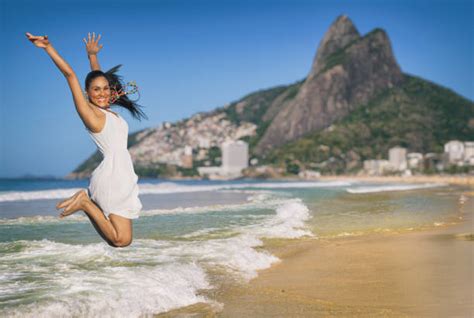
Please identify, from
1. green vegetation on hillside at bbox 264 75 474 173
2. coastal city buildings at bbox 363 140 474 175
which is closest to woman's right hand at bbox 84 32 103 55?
coastal city buildings at bbox 363 140 474 175

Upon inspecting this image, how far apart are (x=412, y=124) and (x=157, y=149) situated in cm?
9610

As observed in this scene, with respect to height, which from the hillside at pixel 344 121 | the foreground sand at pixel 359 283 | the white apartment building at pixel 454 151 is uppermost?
the hillside at pixel 344 121

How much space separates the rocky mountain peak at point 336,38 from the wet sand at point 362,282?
591ft

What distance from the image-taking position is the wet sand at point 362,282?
591cm

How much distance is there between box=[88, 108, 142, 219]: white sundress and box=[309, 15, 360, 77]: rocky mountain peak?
18640 cm

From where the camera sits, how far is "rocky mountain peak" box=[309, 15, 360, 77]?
7436 inches

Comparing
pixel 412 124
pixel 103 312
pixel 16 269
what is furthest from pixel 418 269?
pixel 412 124

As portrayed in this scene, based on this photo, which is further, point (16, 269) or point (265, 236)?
point (265, 236)

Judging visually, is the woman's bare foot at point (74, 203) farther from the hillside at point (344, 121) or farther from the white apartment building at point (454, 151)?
the hillside at point (344, 121)

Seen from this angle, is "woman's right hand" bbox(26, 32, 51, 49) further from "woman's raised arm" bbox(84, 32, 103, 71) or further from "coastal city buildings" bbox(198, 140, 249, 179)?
"coastal city buildings" bbox(198, 140, 249, 179)

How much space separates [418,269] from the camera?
27.2ft

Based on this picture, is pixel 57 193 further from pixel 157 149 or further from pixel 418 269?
pixel 157 149

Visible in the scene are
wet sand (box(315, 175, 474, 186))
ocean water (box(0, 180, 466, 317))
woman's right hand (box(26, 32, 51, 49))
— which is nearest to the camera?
woman's right hand (box(26, 32, 51, 49))

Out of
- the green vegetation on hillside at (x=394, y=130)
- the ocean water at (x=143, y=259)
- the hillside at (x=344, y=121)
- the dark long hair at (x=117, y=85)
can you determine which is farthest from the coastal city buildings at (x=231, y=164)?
the dark long hair at (x=117, y=85)
